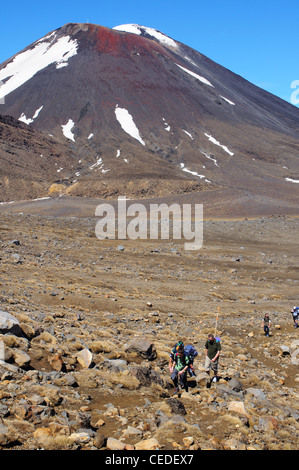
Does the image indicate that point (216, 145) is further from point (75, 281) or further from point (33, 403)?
point (33, 403)

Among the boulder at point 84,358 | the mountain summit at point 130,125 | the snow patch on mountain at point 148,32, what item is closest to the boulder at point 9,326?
the boulder at point 84,358

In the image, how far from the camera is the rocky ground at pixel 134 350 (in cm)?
598

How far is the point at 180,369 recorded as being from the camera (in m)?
7.97

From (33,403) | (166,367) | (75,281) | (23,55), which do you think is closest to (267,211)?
(75,281)

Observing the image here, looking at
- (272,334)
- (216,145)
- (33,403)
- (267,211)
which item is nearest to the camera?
(33,403)

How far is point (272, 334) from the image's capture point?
1327 cm

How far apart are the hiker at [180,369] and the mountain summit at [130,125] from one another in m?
53.5

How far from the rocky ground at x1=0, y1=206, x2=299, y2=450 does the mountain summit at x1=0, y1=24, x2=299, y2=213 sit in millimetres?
40783

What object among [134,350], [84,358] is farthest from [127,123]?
[84,358]

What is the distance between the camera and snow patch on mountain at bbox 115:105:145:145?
A: 3435 inches

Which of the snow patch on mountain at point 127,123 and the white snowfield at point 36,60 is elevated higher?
the white snowfield at point 36,60

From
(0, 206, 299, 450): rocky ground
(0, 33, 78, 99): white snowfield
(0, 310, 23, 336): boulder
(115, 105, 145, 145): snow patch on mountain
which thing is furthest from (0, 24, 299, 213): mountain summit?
(0, 310, 23, 336): boulder

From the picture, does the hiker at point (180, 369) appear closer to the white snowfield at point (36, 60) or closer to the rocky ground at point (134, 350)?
the rocky ground at point (134, 350)
